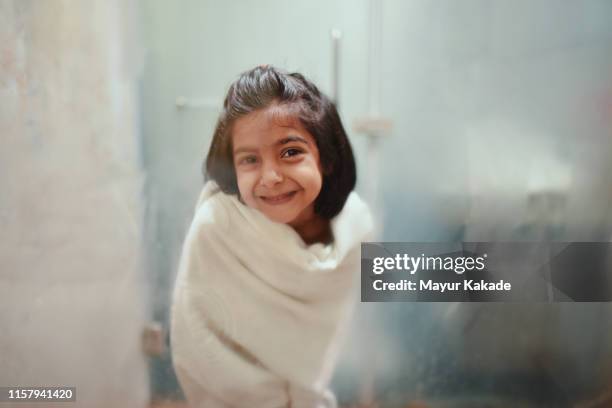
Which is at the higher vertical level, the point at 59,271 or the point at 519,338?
the point at 59,271

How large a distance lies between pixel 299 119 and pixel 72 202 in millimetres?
457

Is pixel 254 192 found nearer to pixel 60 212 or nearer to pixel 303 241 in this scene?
pixel 303 241

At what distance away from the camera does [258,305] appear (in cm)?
80

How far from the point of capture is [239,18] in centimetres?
78

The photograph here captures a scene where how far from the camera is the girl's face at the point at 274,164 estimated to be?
0.74m

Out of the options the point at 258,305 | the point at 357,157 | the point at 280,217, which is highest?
the point at 357,157

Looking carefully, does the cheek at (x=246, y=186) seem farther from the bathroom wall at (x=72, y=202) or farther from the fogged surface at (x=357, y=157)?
the bathroom wall at (x=72, y=202)

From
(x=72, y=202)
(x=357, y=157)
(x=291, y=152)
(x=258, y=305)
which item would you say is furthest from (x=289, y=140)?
(x=72, y=202)

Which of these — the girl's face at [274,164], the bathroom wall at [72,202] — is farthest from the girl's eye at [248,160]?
the bathroom wall at [72,202]

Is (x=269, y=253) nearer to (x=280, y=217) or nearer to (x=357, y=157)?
(x=280, y=217)

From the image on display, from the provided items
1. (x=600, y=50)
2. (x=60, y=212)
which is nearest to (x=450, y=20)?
(x=600, y=50)

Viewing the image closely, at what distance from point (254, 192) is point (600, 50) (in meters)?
0.70

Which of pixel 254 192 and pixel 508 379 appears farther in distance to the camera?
pixel 508 379

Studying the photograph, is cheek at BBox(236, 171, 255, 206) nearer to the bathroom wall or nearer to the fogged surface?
the fogged surface
